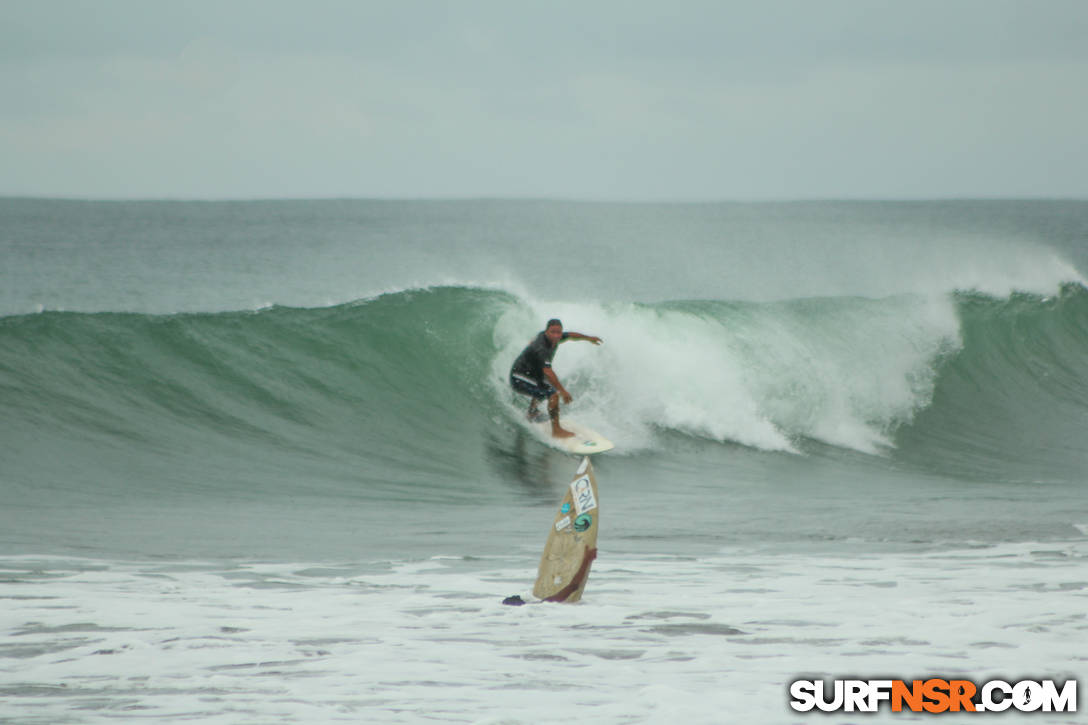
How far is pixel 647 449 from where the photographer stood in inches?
529

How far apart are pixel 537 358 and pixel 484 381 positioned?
7.84 feet

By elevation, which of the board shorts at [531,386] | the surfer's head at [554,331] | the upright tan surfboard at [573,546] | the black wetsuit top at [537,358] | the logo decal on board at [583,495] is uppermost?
the surfer's head at [554,331]

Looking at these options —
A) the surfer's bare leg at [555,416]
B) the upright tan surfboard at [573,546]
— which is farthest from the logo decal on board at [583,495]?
the surfer's bare leg at [555,416]

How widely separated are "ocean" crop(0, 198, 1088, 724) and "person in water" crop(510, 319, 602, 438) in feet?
1.77

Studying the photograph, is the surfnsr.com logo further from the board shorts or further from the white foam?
the board shorts

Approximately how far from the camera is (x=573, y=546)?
693 centimetres

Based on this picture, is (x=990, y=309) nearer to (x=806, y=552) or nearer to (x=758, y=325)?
(x=758, y=325)

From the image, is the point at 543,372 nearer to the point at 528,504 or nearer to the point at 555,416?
the point at 555,416

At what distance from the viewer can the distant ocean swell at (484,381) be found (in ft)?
41.2

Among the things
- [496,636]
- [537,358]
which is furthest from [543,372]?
[496,636]

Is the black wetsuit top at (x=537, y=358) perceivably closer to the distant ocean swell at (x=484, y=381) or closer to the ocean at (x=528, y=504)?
the ocean at (x=528, y=504)

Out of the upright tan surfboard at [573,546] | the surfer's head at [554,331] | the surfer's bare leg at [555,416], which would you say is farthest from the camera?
the surfer's bare leg at [555,416]

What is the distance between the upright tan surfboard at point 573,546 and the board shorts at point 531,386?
5.81 meters

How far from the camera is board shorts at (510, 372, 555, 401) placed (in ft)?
42.2
